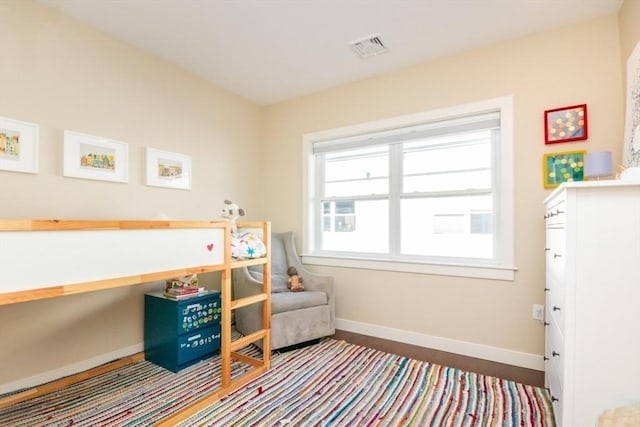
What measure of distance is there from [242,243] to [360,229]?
1409 mm

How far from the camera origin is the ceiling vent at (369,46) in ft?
7.98

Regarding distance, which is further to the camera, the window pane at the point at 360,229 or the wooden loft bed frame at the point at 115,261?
the window pane at the point at 360,229

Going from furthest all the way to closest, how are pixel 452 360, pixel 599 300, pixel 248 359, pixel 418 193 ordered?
1. pixel 418 193
2. pixel 452 360
3. pixel 248 359
4. pixel 599 300

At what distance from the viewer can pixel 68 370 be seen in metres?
2.12

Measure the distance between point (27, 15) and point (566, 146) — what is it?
148 inches

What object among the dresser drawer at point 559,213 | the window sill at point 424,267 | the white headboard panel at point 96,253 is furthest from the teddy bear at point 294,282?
the dresser drawer at point 559,213

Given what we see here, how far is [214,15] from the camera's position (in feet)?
7.09

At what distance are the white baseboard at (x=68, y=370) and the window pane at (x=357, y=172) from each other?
2315 millimetres

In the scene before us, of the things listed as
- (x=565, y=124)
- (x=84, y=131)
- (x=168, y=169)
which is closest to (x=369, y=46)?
(x=565, y=124)

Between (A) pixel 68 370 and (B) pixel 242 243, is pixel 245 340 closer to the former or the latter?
(B) pixel 242 243

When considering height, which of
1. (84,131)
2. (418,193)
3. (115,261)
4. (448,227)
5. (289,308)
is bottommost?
(289,308)

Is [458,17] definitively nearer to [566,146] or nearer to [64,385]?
[566,146]

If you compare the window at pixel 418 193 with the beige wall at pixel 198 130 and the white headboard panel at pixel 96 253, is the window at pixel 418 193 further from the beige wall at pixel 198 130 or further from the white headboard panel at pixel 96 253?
the white headboard panel at pixel 96 253

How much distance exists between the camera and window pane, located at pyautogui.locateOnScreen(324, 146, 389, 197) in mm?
3139
